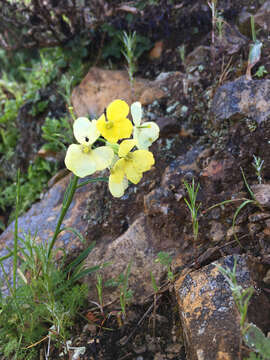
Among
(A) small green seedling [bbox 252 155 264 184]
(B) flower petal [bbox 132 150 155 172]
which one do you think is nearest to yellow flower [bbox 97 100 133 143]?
(B) flower petal [bbox 132 150 155 172]

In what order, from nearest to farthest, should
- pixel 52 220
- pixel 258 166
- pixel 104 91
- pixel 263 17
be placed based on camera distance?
1. pixel 258 166
2. pixel 52 220
3. pixel 263 17
4. pixel 104 91

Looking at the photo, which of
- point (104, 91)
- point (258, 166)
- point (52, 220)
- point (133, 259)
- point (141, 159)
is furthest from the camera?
point (104, 91)

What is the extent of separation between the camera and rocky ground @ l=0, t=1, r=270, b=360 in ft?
4.40

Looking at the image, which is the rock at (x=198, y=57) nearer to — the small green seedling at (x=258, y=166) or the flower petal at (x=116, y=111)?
the small green seedling at (x=258, y=166)

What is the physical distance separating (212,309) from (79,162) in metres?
0.70

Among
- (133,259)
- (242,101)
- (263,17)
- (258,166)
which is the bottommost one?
(133,259)

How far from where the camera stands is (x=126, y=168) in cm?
131

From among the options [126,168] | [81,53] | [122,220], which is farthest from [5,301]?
[81,53]

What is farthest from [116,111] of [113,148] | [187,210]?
[187,210]

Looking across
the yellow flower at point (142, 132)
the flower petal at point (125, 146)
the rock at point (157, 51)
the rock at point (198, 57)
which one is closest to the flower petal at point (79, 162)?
the flower petal at point (125, 146)

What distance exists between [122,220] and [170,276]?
21.8 inches

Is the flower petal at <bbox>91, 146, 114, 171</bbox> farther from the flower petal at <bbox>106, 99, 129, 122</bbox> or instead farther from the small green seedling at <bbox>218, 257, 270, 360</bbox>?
the small green seedling at <bbox>218, 257, 270, 360</bbox>

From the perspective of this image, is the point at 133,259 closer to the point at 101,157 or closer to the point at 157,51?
the point at 101,157

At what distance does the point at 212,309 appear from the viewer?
4.20 feet
